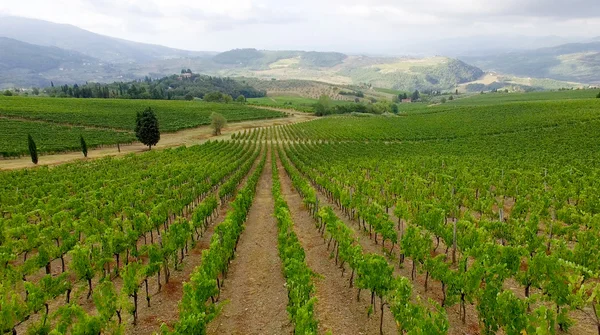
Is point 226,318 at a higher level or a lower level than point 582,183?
lower

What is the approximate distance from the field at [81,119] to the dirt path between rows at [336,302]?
2513 inches

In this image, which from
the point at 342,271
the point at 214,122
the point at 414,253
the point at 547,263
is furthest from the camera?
the point at 214,122

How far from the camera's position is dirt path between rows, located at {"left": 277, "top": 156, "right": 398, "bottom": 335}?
14.1m

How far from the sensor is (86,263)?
15.7 metres

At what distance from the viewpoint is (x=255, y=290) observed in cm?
1728

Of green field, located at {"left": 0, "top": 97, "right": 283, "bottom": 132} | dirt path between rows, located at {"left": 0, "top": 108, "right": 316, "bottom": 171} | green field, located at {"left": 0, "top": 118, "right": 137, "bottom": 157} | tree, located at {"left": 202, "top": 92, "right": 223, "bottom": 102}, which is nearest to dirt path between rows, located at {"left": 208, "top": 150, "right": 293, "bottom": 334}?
dirt path between rows, located at {"left": 0, "top": 108, "right": 316, "bottom": 171}

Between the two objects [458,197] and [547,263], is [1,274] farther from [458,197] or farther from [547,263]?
[458,197]

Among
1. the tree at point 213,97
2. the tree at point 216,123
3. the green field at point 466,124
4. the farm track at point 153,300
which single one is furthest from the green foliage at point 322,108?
the farm track at point 153,300

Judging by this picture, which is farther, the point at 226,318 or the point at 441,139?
the point at 441,139

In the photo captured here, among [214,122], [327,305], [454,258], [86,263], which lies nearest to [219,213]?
[86,263]

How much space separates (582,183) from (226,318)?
95.0 feet

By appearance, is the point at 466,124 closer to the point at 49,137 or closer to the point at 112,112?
the point at 49,137

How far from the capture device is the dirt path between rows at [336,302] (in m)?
14.1

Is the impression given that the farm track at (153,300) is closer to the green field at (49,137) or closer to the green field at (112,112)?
the green field at (49,137)
